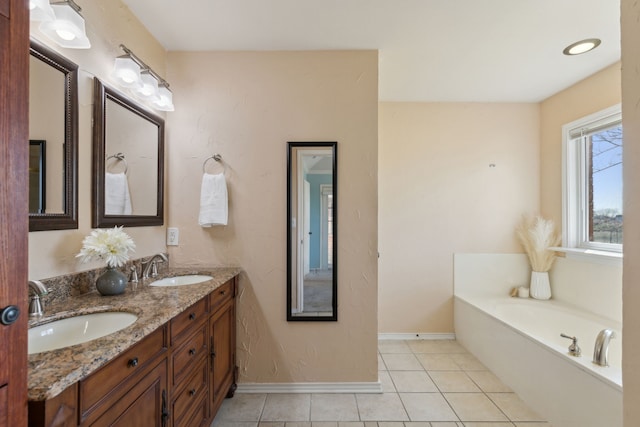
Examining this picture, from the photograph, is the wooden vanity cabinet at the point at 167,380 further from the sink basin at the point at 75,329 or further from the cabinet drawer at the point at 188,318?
the sink basin at the point at 75,329

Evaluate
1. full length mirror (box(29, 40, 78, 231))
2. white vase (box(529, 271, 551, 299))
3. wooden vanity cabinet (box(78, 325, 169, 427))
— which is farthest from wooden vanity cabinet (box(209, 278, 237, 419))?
white vase (box(529, 271, 551, 299))

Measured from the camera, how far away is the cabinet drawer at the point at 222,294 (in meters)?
1.70

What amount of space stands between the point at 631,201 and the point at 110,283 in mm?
2065

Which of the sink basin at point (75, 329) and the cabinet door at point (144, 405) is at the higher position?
the sink basin at point (75, 329)

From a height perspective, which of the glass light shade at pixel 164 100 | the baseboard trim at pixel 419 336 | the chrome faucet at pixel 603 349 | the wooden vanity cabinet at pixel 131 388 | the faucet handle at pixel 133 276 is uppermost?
the glass light shade at pixel 164 100

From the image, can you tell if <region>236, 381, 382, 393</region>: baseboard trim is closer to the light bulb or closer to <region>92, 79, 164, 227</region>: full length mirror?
<region>92, 79, 164, 227</region>: full length mirror

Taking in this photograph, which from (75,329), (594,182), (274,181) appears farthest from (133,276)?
(594,182)

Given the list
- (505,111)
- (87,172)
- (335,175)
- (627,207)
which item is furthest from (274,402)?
(505,111)

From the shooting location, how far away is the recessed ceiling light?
2.01 m

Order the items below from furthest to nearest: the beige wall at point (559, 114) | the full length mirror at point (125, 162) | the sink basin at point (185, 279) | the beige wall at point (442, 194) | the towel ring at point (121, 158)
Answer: the beige wall at point (442, 194), the beige wall at point (559, 114), the sink basin at point (185, 279), the towel ring at point (121, 158), the full length mirror at point (125, 162)

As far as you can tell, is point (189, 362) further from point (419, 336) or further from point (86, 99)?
point (419, 336)

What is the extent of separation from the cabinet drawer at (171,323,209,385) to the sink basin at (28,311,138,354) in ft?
0.86

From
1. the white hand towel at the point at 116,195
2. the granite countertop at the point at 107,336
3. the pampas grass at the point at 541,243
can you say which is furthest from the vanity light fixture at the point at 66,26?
the pampas grass at the point at 541,243

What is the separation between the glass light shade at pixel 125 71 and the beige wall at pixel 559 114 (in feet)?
10.9
